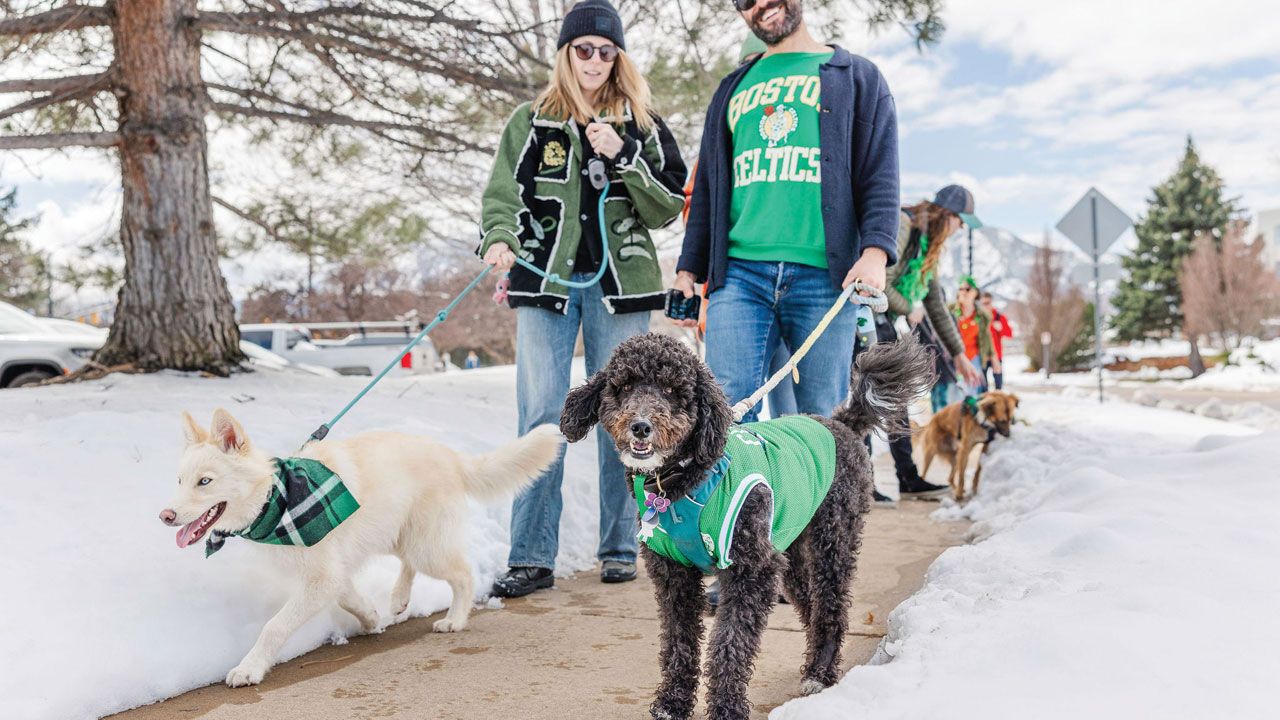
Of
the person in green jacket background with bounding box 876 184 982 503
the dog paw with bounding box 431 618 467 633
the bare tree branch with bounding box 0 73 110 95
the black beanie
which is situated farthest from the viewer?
the bare tree branch with bounding box 0 73 110 95

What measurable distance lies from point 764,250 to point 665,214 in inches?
38.3

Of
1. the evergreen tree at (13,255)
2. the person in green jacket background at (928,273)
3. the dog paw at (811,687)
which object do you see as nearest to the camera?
the dog paw at (811,687)

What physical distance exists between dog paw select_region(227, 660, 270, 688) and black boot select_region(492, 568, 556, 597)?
1.31 m

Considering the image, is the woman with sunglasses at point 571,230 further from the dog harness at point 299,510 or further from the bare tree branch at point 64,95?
the bare tree branch at point 64,95

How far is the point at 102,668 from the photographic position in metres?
2.91

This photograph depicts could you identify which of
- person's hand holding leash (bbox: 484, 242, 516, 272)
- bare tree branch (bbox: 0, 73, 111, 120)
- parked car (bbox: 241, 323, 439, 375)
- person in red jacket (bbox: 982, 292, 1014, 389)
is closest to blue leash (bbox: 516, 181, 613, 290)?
person's hand holding leash (bbox: 484, 242, 516, 272)

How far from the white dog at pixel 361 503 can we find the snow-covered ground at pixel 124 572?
0.18 metres

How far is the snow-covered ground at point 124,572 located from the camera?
9.50 ft

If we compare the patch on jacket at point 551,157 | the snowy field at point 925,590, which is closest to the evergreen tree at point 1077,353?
the snowy field at point 925,590

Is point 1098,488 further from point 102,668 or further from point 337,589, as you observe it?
point 102,668

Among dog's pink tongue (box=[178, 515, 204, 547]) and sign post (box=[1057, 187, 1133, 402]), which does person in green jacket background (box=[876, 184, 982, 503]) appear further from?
sign post (box=[1057, 187, 1133, 402])

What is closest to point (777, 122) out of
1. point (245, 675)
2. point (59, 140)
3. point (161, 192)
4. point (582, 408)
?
point (582, 408)

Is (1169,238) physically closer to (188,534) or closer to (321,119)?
(321,119)

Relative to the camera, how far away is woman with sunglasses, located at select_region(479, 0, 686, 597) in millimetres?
4320
